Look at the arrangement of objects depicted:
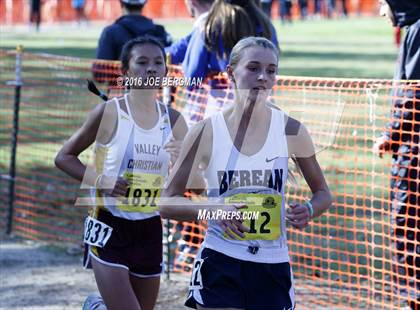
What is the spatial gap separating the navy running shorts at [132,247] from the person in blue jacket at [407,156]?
6.93 feet

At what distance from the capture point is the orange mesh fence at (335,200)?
7.07 metres

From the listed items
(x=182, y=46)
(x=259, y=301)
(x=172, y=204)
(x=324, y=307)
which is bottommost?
(x=324, y=307)

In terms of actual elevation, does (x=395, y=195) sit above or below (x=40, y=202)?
above

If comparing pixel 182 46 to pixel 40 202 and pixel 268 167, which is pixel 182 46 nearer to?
pixel 40 202

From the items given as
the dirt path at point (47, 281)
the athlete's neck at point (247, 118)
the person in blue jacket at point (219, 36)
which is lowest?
the dirt path at point (47, 281)

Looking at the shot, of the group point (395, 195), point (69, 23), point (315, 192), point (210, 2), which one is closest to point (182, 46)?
point (210, 2)

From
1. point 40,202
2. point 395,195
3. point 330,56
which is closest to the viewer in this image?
point 395,195

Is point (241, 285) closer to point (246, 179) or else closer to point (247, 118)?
point (246, 179)

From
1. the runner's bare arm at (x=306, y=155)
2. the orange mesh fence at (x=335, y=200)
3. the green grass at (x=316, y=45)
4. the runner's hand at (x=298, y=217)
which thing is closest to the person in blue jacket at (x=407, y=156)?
the orange mesh fence at (x=335, y=200)

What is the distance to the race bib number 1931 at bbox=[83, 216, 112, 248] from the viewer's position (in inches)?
218

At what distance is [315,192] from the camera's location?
4.90m

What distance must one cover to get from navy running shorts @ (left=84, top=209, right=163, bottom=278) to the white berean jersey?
2.70 feet

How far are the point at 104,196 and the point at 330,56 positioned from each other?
23.6 metres

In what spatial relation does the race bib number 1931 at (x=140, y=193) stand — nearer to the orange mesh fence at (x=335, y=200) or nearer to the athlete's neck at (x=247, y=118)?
the orange mesh fence at (x=335, y=200)
